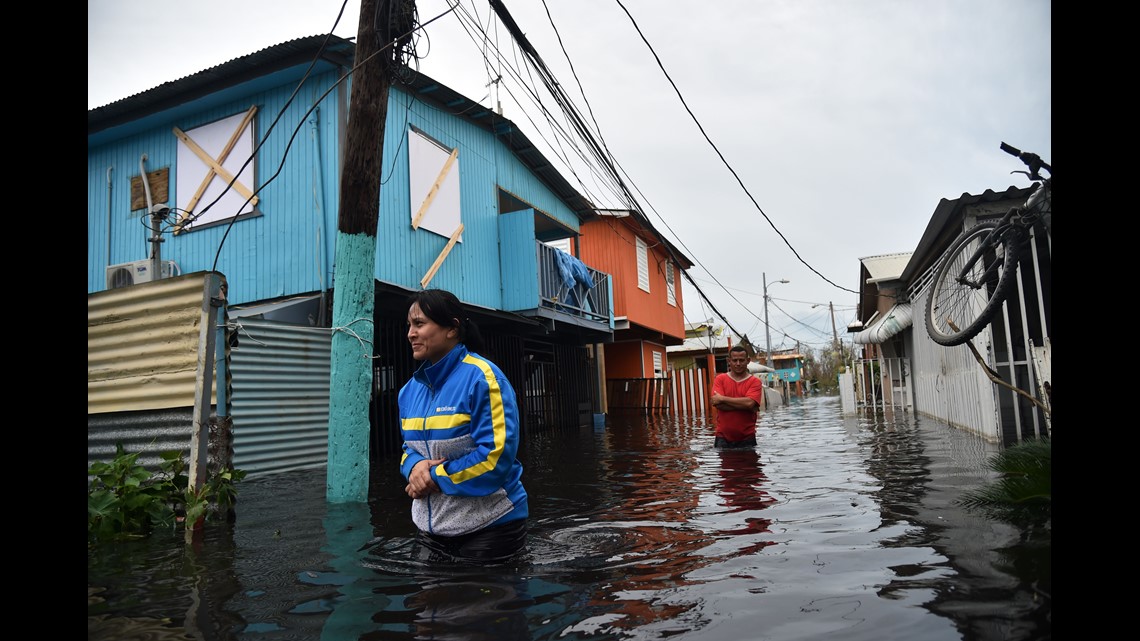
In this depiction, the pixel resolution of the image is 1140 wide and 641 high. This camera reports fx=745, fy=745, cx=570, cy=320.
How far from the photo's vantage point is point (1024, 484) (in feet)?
15.5

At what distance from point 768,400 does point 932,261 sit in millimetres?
20022

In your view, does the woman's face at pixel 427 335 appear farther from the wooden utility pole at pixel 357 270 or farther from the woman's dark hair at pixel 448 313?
the wooden utility pole at pixel 357 270

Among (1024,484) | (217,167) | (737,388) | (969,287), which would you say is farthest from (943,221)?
(217,167)

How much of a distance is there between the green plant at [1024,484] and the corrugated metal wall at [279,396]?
753 centimetres

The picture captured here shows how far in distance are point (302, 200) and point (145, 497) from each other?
22.7 ft

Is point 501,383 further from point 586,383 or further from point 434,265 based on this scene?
point 586,383

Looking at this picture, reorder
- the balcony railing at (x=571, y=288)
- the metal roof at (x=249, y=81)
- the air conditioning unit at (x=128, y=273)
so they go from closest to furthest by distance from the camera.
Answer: the metal roof at (x=249, y=81) < the air conditioning unit at (x=128, y=273) < the balcony railing at (x=571, y=288)

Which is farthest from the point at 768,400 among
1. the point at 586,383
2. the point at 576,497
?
the point at 576,497

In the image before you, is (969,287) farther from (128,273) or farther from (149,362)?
(128,273)

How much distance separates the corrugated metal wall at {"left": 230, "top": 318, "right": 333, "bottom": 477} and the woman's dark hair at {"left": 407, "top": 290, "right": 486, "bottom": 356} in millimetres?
5680

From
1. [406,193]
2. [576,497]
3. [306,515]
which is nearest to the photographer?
[306,515]

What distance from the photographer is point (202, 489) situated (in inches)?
212

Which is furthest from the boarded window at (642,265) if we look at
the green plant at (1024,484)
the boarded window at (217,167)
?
the green plant at (1024,484)

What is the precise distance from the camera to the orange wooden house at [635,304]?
23.6 metres
